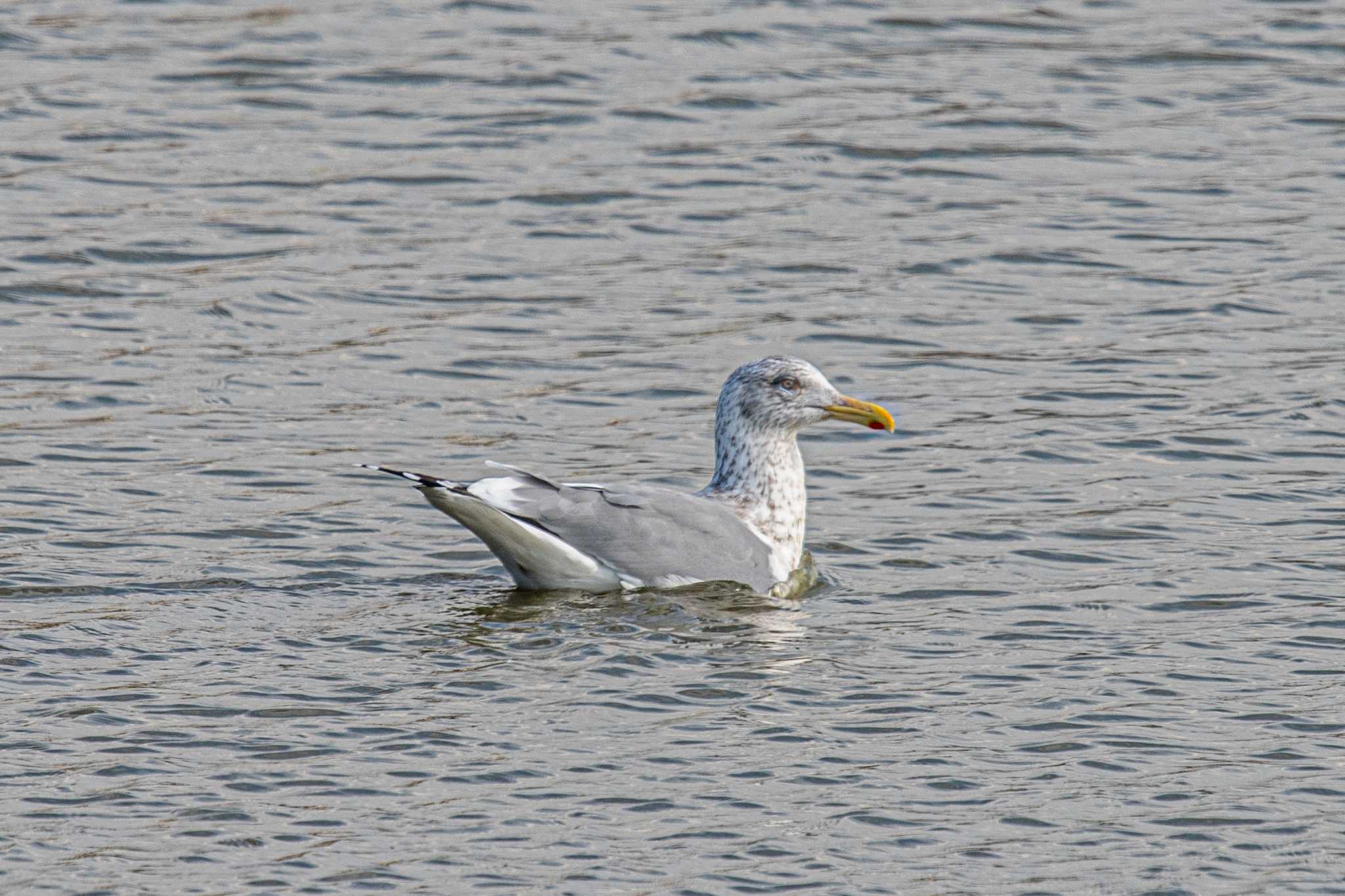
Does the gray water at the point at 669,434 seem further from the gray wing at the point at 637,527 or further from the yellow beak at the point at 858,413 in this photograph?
the yellow beak at the point at 858,413

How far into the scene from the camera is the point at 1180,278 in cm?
1770

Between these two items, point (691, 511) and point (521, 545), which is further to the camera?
point (691, 511)

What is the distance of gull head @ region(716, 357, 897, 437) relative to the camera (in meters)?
12.9

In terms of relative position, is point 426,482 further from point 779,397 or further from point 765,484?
point 779,397

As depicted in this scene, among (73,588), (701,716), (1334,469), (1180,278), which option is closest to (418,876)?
(701,716)

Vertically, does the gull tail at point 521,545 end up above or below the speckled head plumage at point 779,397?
below

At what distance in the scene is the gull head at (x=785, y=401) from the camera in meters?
12.9

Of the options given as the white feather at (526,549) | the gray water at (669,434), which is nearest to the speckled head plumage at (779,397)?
the gray water at (669,434)

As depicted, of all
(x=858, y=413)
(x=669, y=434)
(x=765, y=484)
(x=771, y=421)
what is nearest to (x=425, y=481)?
(x=765, y=484)

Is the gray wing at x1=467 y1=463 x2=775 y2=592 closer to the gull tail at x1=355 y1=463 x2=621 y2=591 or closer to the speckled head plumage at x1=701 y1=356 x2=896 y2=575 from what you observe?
the gull tail at x1=355 y1=463 x2=621 y2=591

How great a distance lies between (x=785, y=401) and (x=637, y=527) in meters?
1.45

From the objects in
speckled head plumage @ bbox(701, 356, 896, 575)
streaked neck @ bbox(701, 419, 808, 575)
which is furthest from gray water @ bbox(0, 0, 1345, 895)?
speckled head plumage @ bbox(701, 356, 896, 575)

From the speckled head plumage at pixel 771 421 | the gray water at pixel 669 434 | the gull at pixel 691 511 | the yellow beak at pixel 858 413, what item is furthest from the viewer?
the yellow beak at pixel 858 413

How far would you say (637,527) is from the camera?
11906 millimetres
